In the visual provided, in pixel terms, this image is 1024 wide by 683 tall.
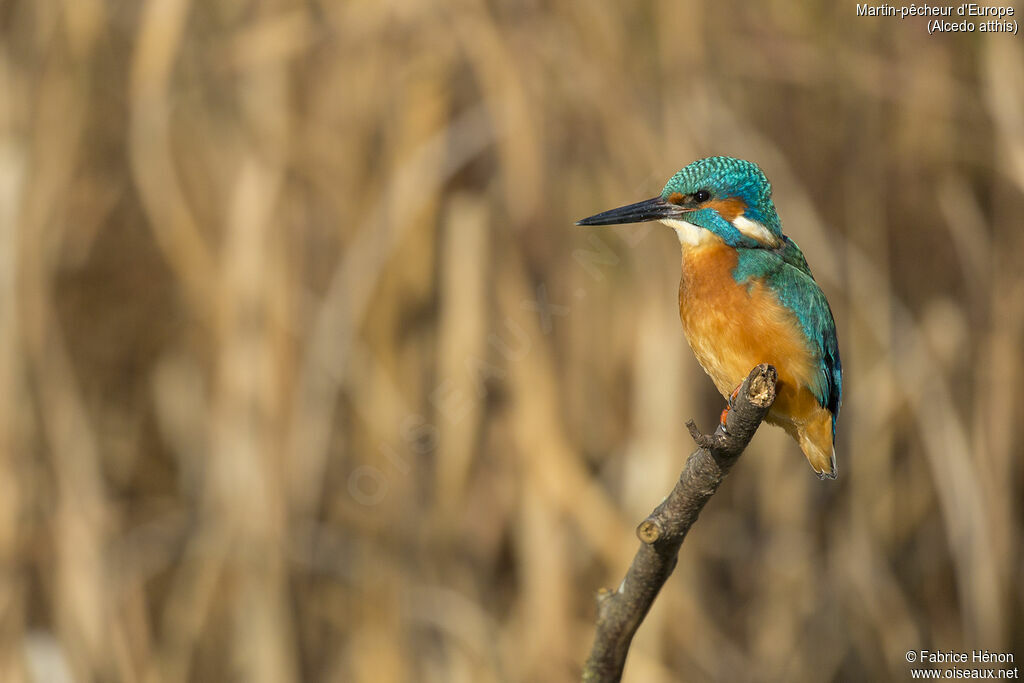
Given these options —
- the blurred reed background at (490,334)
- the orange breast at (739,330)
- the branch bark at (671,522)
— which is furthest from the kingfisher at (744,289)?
the blurred reed background at (490,334)

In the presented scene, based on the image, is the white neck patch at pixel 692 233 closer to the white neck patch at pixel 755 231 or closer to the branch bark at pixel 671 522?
the white neck patch at pixel 755 231

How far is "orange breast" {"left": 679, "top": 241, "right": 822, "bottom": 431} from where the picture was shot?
1.01 m

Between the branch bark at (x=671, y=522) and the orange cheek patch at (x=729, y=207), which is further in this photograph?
the orange cheek patch at (x=729, y=207)

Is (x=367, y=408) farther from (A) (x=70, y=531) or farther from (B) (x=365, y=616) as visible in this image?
(A) (x=70, y=531)

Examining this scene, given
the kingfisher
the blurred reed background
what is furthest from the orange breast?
the blurred reed background

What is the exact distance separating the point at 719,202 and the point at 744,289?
9cm

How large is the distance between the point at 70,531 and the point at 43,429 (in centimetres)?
22

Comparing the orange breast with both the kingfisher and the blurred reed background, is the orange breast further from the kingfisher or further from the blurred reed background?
the blurred reed background

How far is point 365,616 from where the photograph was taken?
6.86ft

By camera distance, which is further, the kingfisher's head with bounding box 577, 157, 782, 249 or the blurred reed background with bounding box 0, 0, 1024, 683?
the blurred reed background with bounding box 0, 0, 1024, 683

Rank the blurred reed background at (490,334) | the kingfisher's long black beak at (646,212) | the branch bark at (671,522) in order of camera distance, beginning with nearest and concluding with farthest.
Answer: the branch bark at (671,522)
the kingfisher's long black beak at (646,212)
the blurred reed background at (490,334)

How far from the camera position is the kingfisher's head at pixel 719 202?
3.37 feet

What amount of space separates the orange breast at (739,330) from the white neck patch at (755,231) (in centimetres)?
3

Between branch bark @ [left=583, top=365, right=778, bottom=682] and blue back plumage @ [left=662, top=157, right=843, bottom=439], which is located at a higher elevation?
blue back plumage @ [left=662, top=157, right=843, bottom=439]
